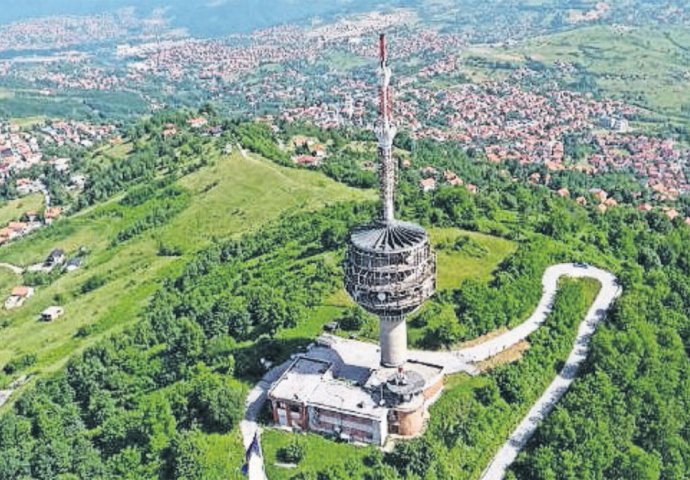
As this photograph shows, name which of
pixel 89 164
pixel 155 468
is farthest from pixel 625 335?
pixel 89 164

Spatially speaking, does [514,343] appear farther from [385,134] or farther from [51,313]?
[51,313]

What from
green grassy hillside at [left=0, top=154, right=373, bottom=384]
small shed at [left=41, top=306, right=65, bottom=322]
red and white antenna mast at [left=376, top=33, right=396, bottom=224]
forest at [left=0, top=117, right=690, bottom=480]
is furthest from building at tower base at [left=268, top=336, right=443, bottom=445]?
small shed at [left=41, top=306, right=65, bottom=322]

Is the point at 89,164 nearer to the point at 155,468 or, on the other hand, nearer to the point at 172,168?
the point at 172,168

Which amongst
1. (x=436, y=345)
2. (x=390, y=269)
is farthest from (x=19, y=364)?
(x=390, y=269)

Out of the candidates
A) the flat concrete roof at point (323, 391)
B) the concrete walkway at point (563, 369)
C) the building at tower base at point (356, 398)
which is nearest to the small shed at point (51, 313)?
the building at tower base at point (356, 398)

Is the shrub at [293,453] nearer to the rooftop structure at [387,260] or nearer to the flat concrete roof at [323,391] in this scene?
the flat concrete roof at [323,391]

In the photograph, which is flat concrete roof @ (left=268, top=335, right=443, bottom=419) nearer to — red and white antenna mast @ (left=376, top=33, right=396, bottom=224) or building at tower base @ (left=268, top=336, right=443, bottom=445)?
building at tower base @ (left=268, top=336, right=443, bottom=445)

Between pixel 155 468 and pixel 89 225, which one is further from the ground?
pixel 155 468
